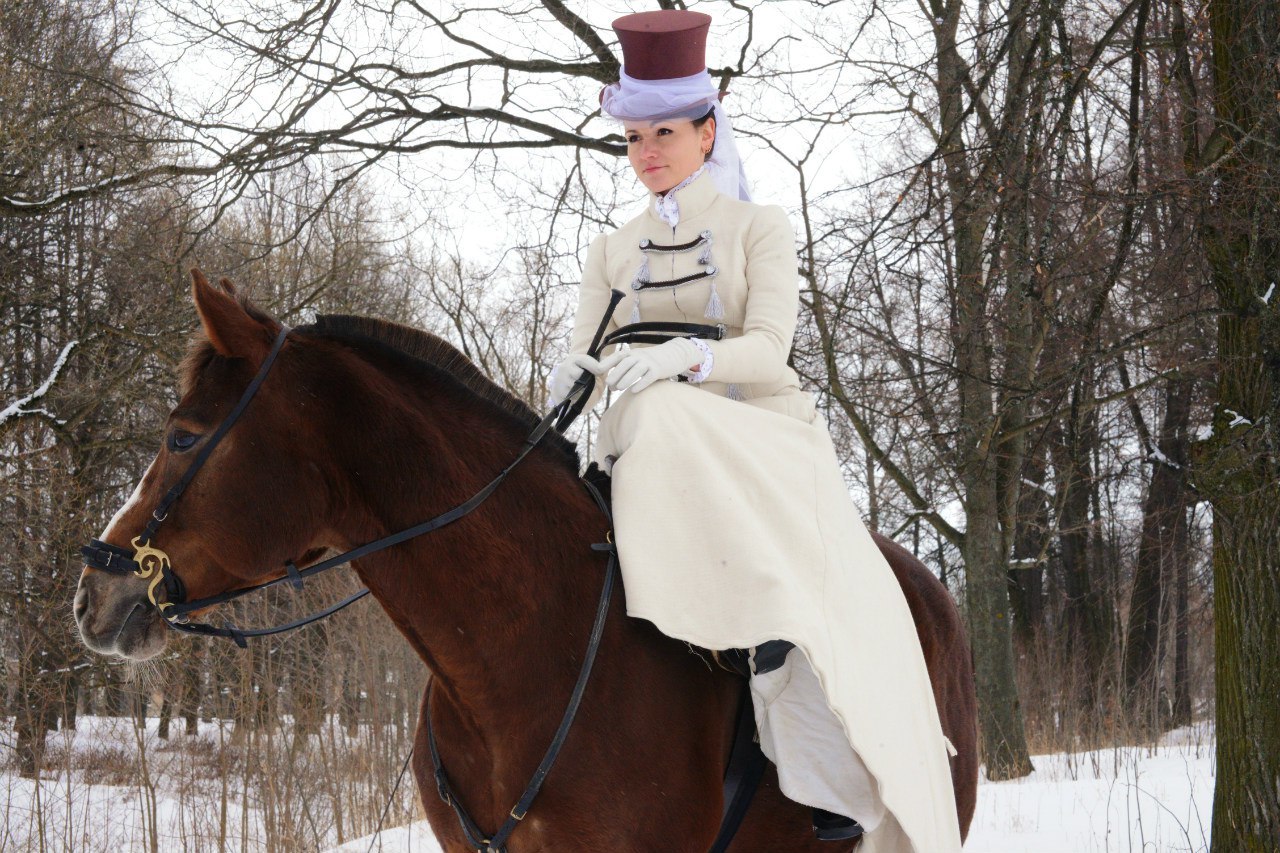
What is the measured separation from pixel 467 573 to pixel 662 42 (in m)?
1.65

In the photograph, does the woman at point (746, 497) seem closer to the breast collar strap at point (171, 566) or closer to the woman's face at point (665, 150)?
the woman's face at point (665, 150)

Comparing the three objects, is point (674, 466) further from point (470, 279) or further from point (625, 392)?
point (470, 279)

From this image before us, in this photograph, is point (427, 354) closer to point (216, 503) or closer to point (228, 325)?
point (228, 325)

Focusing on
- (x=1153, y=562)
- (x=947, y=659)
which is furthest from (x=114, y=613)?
(x=1153, y=562)

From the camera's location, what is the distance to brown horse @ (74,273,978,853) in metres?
2.42

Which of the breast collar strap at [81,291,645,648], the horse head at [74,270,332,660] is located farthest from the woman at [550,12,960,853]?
the horse head at [74,270,332,660]

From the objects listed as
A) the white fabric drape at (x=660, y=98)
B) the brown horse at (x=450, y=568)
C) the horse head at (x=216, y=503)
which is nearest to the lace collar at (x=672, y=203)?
the white fabric drape at (x=660, y=98)

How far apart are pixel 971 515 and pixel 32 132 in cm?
1003

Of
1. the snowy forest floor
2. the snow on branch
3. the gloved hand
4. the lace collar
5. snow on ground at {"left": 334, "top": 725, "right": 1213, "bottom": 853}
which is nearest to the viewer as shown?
the gloved hand

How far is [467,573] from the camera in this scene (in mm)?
2525

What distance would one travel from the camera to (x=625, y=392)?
2.76 metres

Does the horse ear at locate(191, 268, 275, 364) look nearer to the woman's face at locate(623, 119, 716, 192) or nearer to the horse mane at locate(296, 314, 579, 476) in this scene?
the horse mane at locate(296, 314, 579, 476)

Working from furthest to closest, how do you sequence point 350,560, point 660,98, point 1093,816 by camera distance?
point 1093,816
point 660,98
point 350,560

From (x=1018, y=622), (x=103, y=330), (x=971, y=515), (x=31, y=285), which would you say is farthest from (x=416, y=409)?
(x=1018, y=622)
